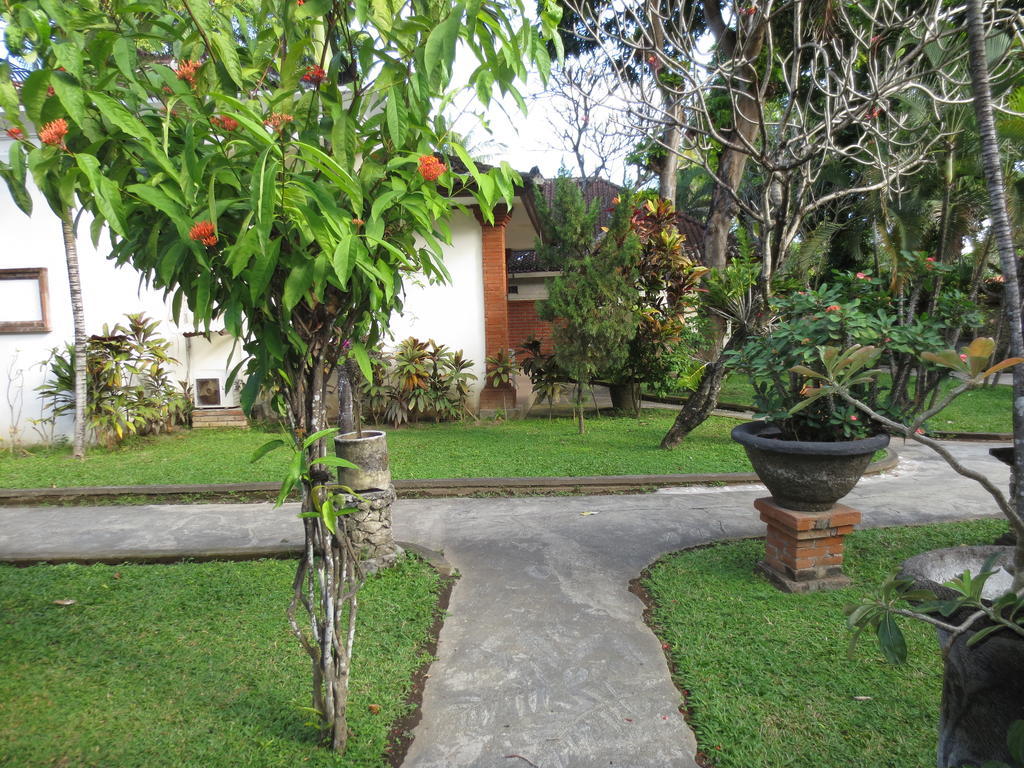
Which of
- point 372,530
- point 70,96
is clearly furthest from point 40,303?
point 70,96

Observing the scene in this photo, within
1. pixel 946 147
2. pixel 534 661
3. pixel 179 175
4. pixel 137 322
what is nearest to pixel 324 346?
pixel 179 175

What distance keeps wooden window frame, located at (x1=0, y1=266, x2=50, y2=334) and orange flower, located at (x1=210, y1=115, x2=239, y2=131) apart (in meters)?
9.12

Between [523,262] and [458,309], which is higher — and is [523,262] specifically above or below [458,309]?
above

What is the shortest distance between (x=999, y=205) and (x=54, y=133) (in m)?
2.45

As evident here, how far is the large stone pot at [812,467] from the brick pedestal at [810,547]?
8cm

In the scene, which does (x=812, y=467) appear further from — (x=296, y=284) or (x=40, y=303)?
(x=40, y=303)

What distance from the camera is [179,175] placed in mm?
1669

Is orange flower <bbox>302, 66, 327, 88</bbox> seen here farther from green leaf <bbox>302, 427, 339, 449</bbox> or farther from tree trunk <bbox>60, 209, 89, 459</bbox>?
tree trunk <bbox>60, 209, 89, 459</bbox>

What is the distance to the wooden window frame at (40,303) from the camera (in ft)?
29.0

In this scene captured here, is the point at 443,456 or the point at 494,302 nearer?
the point at 443,456

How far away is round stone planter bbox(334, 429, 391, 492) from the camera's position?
4082 mm

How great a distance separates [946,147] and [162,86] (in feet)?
25.0

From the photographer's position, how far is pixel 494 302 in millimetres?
9867

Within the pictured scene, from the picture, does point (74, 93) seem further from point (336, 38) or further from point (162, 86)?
point (336, 38)
